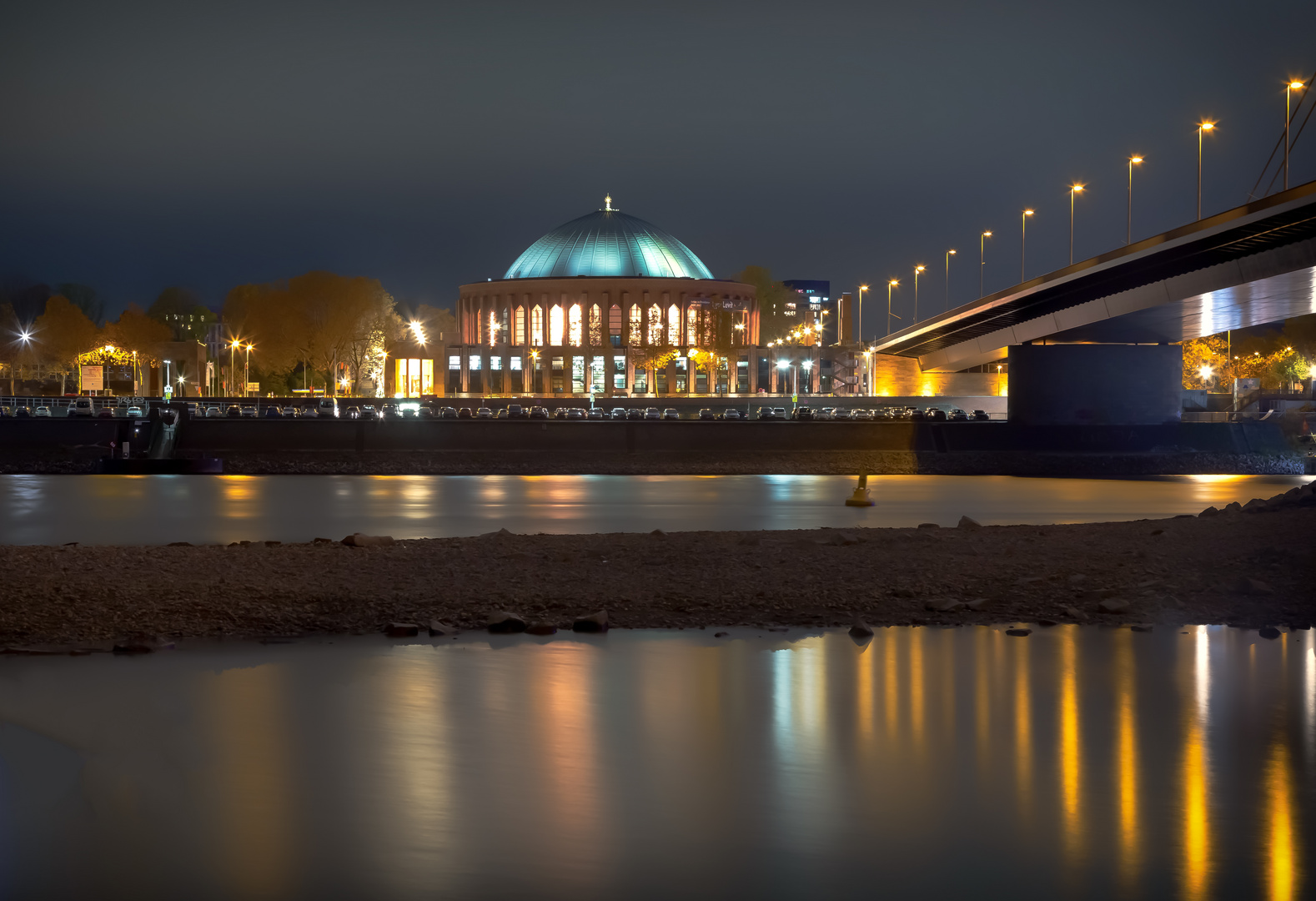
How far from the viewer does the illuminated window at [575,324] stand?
16350cm

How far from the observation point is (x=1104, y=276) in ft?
161

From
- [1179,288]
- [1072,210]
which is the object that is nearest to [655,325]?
[1072,210]

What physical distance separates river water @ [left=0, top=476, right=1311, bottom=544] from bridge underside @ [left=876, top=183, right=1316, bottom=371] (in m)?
6.67

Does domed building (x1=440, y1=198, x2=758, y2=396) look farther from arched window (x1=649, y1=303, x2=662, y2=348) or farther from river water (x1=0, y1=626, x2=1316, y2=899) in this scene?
river water (x1=0, y1=626, x2=1316, y2=899)

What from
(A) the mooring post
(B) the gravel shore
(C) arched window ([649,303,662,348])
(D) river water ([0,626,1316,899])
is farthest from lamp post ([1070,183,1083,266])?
(C) arched window ([649,303,662,348])

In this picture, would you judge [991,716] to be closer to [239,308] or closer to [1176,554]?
[1176,554]

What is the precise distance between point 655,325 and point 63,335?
65012mm

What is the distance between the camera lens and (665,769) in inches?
379

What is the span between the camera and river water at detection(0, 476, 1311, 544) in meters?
30.1

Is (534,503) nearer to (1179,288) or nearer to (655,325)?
(1179,288)

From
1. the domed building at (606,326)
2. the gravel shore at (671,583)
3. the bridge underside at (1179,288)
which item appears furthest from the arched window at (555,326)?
the gravel shore at (671,583)

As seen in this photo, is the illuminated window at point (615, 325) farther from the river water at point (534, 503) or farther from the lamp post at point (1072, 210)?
the river water at point (534, 503)

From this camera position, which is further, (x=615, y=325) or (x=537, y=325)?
(x=537, y=325)

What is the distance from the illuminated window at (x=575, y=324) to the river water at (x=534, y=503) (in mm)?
111143
